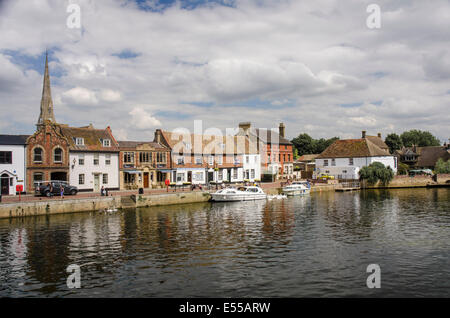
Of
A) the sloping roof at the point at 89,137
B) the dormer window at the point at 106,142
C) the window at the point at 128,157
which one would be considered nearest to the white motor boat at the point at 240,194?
the window at the point at 128,157

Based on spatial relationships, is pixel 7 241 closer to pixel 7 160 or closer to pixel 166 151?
pixel 7 160

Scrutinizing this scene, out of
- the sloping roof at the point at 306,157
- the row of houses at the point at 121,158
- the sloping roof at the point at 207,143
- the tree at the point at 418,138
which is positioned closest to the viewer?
the row of houses at the point at 121,158

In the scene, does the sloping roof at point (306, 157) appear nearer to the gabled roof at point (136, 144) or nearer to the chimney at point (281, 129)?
the chimney at point (281, 129)

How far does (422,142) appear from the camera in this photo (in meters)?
147

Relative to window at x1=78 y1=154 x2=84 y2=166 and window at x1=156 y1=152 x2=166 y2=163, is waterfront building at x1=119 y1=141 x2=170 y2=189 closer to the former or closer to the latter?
window at x1=156 y1=152 x2=166 y2=163

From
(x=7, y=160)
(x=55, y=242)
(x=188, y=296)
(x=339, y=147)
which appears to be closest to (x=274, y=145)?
(x=339, y=147)

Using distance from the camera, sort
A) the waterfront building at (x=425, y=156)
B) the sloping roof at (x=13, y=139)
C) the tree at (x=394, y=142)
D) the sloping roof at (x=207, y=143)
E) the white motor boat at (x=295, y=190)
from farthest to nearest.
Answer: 1. the tree at (x=394, y=142)
2. the waterfront building at (x=425, y=156)
3. the sloping roof at (x=207, y=143)
4. the white motor boat at (x=295, y=190)
5. the sloping roof at (x=13, y=139)

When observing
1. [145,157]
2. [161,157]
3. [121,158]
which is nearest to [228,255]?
[121,158]

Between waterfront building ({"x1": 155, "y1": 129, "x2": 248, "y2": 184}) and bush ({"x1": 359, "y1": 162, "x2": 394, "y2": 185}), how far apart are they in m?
24.8

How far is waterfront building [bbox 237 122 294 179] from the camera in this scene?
79500mm

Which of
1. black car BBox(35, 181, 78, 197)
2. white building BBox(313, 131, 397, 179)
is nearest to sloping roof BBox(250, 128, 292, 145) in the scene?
Result: white building BBox(313, 131, 397, 179)

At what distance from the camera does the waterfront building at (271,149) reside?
79500 mm

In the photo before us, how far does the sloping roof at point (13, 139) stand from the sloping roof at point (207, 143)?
2135 centimetres

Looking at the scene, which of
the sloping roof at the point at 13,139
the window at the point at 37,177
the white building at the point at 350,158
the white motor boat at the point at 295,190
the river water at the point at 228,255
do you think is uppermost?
the sloping roof at the point at 13,139
